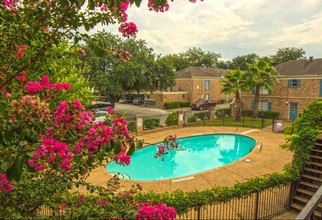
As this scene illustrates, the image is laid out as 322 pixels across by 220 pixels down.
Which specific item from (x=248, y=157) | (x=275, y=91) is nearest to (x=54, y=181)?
(x=248, y=157)

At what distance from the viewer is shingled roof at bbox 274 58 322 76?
27.9 meters

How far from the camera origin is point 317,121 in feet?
32.1

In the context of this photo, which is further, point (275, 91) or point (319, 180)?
point (275, 91)

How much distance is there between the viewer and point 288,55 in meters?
68.2

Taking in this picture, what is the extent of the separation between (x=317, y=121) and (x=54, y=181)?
10266mm

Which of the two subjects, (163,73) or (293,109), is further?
(163,73)

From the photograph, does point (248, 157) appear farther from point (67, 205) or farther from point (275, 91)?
point (275, 91)

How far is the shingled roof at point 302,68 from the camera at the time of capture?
91.4 ft

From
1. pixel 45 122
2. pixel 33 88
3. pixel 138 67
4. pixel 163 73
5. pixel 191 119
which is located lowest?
pixel 191 119

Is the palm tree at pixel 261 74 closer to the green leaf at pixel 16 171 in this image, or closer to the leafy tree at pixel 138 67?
the leafy tree at pixel 138 67

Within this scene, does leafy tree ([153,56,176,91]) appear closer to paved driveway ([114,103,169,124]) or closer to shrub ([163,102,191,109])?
paved driveway ([114,103,169,124])

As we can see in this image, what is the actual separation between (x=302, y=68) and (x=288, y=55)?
1772 inches

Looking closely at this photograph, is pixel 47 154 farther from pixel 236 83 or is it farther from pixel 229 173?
pixel 236 83

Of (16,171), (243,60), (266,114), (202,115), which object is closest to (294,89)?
(266,114)
